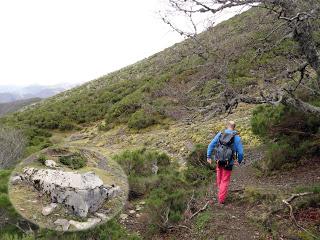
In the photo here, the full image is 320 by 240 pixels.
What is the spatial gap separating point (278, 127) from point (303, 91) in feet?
4.96

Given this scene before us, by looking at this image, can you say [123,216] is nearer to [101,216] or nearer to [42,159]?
[101,216]

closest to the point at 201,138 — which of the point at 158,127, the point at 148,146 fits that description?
the point at 148,146

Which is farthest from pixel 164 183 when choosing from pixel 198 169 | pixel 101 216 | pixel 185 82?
pixel 185 82

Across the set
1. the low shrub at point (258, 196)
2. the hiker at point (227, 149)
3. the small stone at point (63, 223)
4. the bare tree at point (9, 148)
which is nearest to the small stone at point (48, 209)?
the small stone at point (63, 223)

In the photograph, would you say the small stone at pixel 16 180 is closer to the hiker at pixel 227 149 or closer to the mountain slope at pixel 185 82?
the mountain slope at pixel 185 82

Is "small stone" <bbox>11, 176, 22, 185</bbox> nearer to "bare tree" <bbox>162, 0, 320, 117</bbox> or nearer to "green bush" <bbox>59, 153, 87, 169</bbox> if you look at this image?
"green bush" <bbox>59, 153, 87, 169</bbox>

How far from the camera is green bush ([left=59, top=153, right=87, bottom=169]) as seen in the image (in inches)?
259

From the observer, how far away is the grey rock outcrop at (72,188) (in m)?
6.32

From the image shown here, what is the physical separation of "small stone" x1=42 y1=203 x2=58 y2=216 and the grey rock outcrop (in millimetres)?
77

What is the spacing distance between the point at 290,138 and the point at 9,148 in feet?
→ 32.9

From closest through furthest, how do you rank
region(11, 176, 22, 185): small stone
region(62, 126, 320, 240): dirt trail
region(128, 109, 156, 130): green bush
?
region(62, 126, 320, 240): dirt trail
region(11, 176, 22, 185): small stone
region(128, 109, 156, 130): green bush

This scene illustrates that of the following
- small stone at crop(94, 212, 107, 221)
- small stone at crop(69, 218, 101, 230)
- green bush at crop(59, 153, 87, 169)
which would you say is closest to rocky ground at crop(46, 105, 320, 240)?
small stone at crop(94, 212, 107, 221)

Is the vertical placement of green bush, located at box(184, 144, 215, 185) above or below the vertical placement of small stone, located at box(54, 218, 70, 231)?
below

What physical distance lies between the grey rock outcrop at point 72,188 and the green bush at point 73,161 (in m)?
0.13
